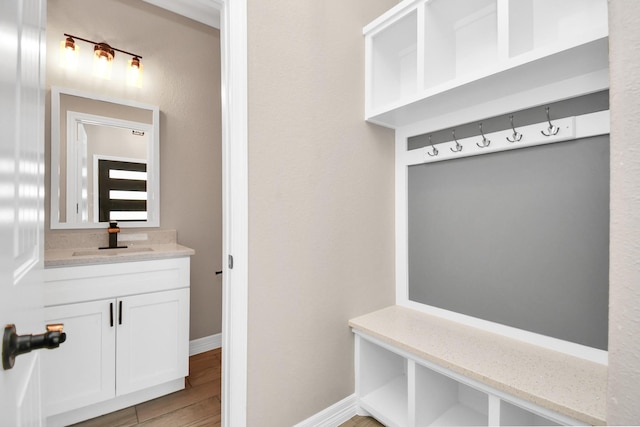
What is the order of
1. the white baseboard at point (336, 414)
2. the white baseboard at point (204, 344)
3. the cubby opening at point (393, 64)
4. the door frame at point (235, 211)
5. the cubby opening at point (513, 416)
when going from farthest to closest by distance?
the white baseboard at point (204, 344) < the cubby opening at point (393, 64) < the white baseboard at point (336, 414) < the door frame at point (235, 211) < the cubby opening at point (513, 416)

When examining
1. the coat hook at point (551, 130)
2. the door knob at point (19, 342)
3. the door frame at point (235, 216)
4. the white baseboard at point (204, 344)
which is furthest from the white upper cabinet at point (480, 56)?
the white baseboard at point (204, 344)

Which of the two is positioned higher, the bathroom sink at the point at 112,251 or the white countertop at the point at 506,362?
the bathroom sink at the point at 112,251

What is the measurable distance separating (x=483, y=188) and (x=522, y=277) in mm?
479

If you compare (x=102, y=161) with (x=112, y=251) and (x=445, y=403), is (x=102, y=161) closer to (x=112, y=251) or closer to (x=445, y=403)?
(x=112, y=251)

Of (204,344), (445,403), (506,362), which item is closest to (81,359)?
(204,344)

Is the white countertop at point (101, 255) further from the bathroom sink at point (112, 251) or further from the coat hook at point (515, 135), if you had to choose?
the coat hook at point (515, 135)

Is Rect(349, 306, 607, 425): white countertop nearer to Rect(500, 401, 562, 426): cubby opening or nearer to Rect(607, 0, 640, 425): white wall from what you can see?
Rect(500, 401, 562, 426): cubby opening

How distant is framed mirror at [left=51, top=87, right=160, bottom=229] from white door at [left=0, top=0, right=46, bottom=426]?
1.68 metres

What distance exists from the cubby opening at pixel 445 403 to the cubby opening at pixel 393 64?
1.56m

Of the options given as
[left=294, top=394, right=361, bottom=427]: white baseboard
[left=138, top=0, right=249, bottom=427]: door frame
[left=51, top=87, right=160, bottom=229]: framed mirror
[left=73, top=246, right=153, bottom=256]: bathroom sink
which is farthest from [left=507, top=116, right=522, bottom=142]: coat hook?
[left=51, top=87, right=160, bottom=229]: framed mirror

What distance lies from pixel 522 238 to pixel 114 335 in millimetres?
2322

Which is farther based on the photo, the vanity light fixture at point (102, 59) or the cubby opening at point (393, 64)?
the vanity light fixture at point (102, 59)

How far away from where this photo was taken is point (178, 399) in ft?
6.09

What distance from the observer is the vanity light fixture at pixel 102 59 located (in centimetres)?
198
